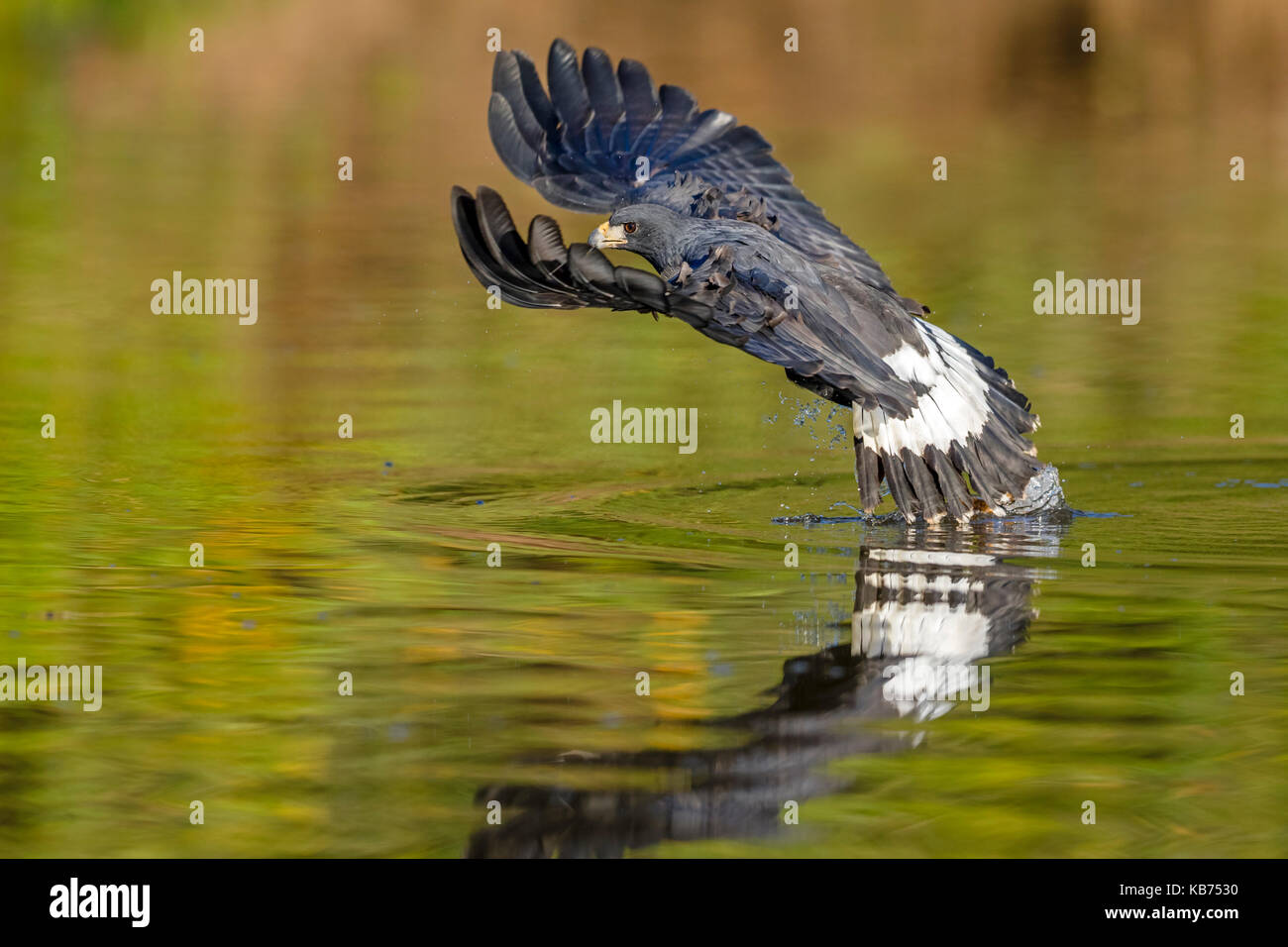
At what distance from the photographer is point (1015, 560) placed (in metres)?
7.92

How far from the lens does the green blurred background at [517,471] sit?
5.29 m

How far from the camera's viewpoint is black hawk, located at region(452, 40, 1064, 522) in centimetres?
811

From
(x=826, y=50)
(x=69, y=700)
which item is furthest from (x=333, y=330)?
(x=826, y=50)

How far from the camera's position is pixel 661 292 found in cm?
679

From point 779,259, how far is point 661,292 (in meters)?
1.47

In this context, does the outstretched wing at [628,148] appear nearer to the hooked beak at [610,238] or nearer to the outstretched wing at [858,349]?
the hooked beak at [610,238]
